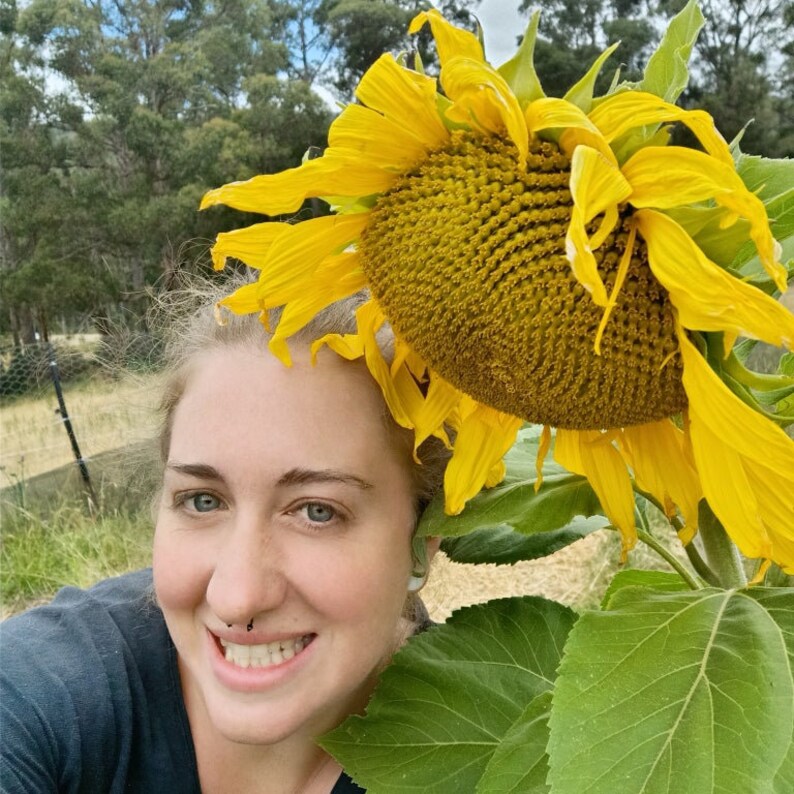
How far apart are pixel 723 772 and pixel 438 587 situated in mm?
3291

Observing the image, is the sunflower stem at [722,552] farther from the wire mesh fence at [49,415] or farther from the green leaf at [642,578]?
the wire mesh fence at [49,415]

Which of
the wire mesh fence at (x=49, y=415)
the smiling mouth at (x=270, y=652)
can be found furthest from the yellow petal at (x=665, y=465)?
the wire mesh fence at (x=49, y=415)

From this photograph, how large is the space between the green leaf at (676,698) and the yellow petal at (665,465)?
8 centimetres

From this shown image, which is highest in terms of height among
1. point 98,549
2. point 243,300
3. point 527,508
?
point 243,300

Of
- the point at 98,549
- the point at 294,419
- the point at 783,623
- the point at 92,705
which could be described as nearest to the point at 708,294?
the point at 783,623

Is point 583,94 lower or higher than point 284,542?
higher

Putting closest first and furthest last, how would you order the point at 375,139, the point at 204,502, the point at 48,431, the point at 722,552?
the point at 375,139 → the point at 722,552 → the point at 204,502 → the point at 48,431

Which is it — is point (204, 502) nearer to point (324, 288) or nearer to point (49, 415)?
point (324, 288)

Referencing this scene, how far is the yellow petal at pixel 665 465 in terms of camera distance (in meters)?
0.68

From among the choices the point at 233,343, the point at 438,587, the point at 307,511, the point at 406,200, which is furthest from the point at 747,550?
the point at 438,587

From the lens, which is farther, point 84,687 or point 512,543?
point 84,687

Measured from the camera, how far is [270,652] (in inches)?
38.3

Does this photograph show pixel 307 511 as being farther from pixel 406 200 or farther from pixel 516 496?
pixel 406 200

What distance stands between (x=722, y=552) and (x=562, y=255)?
1.07ft
